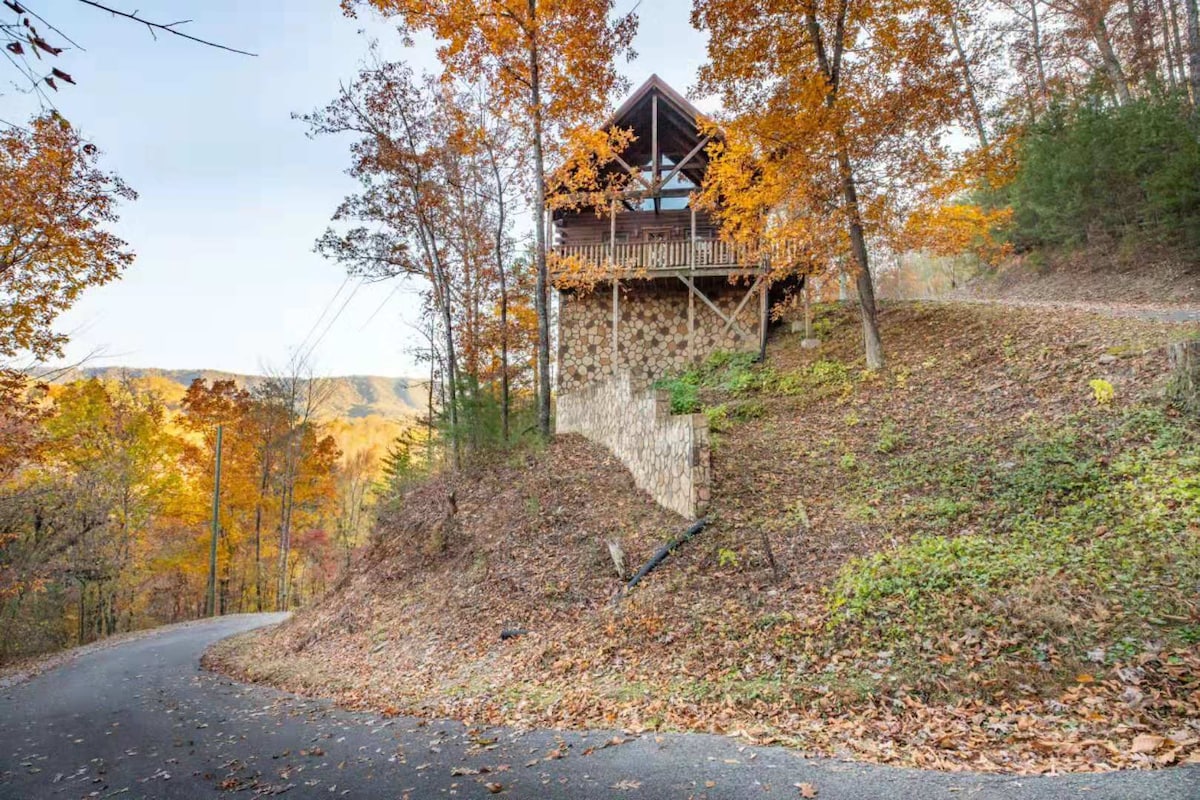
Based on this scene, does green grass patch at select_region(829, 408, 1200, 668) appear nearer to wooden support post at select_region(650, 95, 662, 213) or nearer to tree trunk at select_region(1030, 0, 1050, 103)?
wooden support post at select_region(650, 95, 662, 213)

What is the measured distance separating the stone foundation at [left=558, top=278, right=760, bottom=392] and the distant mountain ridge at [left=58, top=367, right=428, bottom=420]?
194 inches

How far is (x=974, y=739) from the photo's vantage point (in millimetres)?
3693

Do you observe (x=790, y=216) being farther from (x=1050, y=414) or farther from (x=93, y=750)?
(x=93, y=750)

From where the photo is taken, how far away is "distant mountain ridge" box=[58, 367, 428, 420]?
19766mm

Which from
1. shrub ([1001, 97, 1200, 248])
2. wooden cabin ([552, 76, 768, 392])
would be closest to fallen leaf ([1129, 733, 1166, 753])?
wooden cabin ([552, 76, 768, 392])

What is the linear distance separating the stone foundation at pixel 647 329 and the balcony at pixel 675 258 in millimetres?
1049

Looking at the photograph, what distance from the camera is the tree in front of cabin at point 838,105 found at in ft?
35.0

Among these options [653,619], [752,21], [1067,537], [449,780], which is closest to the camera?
[449,780]

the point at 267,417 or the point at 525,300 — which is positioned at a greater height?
the point at 525,300

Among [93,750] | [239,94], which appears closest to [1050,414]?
[239,94]

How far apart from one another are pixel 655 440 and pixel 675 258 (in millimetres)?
8385

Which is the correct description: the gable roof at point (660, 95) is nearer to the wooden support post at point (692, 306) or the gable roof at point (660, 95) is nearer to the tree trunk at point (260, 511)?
the wooden support post at point (692, 306)

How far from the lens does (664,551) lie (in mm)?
7516

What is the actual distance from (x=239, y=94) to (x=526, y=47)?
7872 mm
